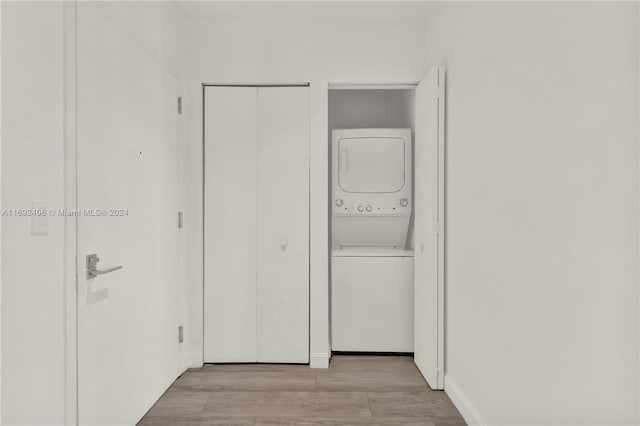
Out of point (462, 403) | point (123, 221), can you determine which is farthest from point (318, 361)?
point (123, 221)

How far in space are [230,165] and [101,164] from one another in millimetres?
1381

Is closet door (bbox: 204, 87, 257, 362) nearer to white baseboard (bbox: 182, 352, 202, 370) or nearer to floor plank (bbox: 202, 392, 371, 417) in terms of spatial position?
white baseboard (bbox: 182, 352, 202, 370)

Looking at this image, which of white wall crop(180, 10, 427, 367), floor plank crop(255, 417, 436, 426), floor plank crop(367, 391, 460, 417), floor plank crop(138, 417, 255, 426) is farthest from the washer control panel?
floor plank crop(138, 417, 255, 426)

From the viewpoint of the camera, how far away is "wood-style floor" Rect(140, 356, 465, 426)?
8.20ft

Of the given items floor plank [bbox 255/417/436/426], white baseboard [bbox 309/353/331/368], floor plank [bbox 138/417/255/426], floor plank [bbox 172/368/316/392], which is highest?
white baseboard [bbox 309/353/331/368]

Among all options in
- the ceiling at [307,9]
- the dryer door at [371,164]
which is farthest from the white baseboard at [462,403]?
the ceiling at [307,9]

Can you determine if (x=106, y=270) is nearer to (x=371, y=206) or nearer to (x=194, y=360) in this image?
(x=194, y=360)

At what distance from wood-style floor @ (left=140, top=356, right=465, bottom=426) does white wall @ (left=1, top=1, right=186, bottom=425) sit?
3.27 ft

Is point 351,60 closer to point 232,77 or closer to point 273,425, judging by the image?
point 232,77

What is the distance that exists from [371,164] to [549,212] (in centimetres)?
223

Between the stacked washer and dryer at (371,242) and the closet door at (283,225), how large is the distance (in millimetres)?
333

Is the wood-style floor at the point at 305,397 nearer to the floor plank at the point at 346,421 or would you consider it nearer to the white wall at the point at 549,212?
the floor plank at the point at 346,421

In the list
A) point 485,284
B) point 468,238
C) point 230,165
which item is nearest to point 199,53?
point 230,165

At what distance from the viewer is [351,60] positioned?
334cm
